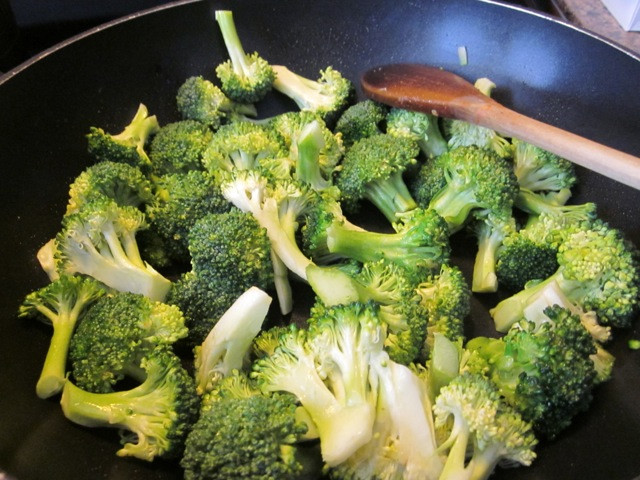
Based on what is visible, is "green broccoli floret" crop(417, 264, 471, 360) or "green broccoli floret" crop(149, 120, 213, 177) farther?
"green broccoli floret" crop(149, 120, 213, 177)

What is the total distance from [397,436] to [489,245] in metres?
0.78

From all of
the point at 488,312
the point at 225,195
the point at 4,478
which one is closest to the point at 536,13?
the point at 488,312

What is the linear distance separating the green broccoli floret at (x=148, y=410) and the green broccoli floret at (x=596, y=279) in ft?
2.93

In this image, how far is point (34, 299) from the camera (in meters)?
1.35

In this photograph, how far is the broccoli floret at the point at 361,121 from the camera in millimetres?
1934

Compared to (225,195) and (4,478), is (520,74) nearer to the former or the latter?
(225,195)

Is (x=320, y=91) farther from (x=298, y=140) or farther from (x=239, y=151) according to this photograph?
(x=239, y=151)

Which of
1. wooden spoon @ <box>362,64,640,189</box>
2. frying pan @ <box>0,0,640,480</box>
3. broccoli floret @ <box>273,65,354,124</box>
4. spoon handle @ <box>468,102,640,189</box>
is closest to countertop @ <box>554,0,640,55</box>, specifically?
frying pan @ <box>0,0,640,480</box>

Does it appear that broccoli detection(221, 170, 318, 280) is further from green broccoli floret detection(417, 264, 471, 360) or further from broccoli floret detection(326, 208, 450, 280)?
green broccoli floret detection(417, 264, 471, 360)

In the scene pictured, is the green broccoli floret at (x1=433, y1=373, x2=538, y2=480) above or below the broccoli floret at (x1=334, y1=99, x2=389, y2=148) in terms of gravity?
below

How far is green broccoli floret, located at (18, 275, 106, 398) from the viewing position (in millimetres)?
1304

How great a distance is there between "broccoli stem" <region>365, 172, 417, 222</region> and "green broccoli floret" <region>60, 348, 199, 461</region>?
84 cm

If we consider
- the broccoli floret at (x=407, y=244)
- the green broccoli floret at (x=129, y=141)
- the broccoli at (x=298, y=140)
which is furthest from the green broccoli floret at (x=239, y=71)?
the broccoli floret at (x=407, y=244)

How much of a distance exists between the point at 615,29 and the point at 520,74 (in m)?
0.63
